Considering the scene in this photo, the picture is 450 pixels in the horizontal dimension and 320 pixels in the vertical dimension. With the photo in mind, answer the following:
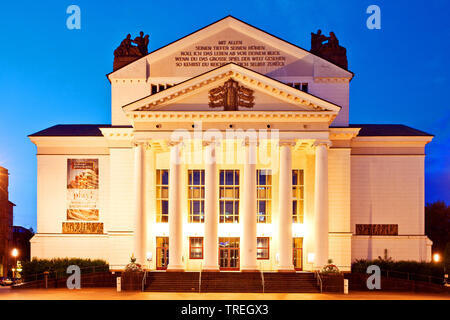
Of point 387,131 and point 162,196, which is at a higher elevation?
point 387,131

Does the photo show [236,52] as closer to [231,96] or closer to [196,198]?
[231,96]

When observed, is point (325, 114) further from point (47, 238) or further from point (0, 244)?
point (0, 244)

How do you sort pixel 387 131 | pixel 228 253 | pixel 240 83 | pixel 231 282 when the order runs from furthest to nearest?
pixel 387 131 → pixel 228 253 → pixel 240 83 → pixel 231 282

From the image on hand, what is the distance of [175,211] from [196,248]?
6.58 meters

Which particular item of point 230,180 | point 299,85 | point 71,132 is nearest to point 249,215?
point 230,180

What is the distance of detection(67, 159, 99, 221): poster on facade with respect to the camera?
154 feet

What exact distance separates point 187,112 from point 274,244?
1318 cm

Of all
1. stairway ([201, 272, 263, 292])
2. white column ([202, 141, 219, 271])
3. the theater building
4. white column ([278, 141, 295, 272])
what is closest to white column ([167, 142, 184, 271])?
white column ([202, 141, 219, 271])

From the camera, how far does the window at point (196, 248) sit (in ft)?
152

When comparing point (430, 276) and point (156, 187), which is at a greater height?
point (156, 187)

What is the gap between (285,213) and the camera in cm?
4072

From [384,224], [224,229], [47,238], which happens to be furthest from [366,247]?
[47,238]
